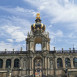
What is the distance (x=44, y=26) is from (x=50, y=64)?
1866cm

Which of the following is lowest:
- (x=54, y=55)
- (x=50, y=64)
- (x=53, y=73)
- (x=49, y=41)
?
(x=53, y=73)

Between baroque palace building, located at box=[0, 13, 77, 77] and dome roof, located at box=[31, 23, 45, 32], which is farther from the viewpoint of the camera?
dome roof, located at box=[31, 23, 45, 32]

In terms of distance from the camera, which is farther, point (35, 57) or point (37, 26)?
point (37, 26)

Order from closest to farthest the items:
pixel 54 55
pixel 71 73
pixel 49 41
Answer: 1. pixel 71 73
2. pixel 54 55
3. pixel 49 41

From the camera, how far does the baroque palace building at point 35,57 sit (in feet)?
167

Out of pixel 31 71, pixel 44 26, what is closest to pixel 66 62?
pixel 31 71

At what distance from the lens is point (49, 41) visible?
2290 inches

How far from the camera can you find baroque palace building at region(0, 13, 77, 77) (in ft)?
167

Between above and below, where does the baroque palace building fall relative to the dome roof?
below

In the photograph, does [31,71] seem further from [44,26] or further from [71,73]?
[44,26]

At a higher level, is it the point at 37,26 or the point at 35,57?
the point at 37,26

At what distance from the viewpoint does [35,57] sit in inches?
2080

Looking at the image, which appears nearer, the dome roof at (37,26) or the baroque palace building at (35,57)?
the baroque palace building at (35,57)

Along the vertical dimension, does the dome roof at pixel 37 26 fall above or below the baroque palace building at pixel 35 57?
above
